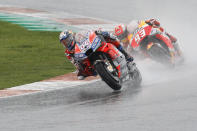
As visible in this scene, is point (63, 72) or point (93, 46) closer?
point (93, 46)

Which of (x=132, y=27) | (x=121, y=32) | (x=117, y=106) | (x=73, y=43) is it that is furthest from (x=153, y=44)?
(x=117, y=106)

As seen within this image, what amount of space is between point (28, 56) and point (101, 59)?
526 cm

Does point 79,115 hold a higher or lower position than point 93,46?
lower

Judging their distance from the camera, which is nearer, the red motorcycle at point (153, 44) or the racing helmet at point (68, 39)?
the racing helmet at point (68, 39)

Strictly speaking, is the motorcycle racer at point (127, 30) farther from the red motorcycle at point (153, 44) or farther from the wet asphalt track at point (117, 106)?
the wet asphalt track at point (117, 106)

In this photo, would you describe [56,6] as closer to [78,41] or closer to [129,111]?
[78,41]

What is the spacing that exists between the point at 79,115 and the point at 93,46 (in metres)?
2.62

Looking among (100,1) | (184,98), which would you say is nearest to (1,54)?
(184,98)

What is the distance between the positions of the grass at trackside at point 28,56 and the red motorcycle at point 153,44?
1592 mm

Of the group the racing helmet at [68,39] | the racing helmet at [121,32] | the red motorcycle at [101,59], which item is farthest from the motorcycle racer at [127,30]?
the racing helmet at [68,39]

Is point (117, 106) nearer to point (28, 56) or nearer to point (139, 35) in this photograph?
point (139, 35)

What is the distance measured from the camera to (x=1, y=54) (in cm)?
1767

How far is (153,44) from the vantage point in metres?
15.0

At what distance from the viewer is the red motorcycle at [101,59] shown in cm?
1200
